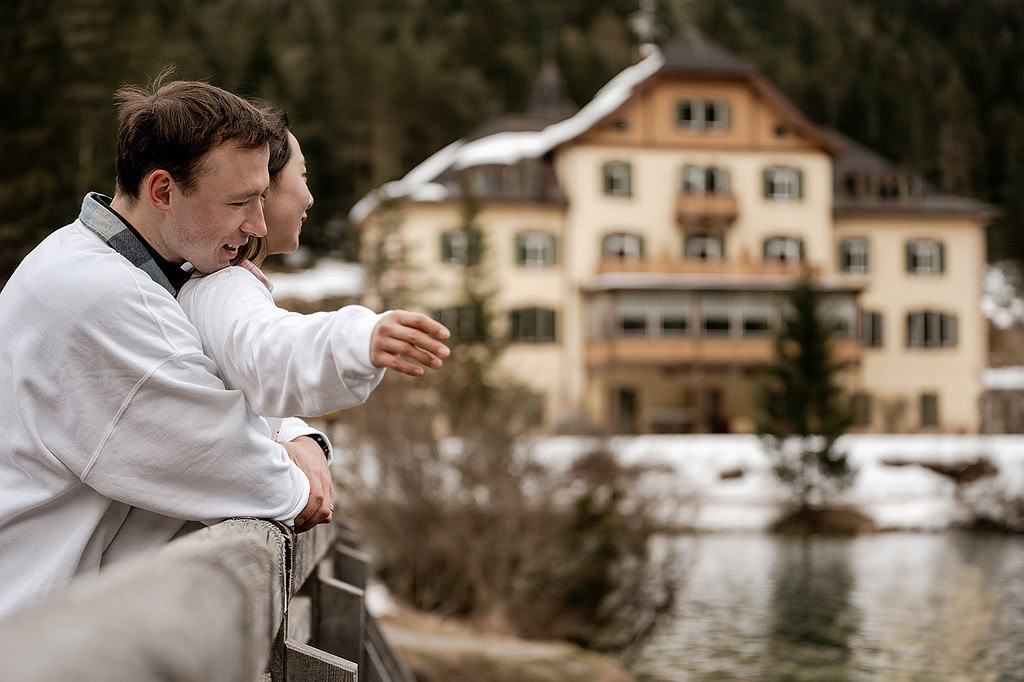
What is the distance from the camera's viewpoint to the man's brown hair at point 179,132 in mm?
2430

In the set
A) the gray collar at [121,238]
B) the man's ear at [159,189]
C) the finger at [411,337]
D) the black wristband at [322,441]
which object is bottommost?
the black wristband at [322,441]

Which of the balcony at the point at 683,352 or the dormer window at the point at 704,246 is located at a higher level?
the dormer window at the point at 704,246

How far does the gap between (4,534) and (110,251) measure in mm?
507

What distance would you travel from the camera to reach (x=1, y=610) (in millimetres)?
2154

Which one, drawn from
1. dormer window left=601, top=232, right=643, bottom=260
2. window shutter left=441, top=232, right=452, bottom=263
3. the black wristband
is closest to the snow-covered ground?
dormer window left=601, top=232, right=643, bottom=260

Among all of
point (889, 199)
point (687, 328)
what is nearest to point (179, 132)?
point (687, 328)

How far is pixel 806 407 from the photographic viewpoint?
37250 millimetres

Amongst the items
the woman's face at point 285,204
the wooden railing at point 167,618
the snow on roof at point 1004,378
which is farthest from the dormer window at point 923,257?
the wooden railing at point 167,618

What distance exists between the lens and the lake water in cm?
1627

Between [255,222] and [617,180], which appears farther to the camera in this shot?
[617,180]

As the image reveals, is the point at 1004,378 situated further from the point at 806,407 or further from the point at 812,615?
the point at 812,615

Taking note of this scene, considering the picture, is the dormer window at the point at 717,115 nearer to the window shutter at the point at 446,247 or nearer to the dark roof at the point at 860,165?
the dark roof at the point at 860,165

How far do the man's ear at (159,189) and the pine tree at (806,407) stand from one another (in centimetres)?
3232

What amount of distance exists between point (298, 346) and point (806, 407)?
3611 centimetres
